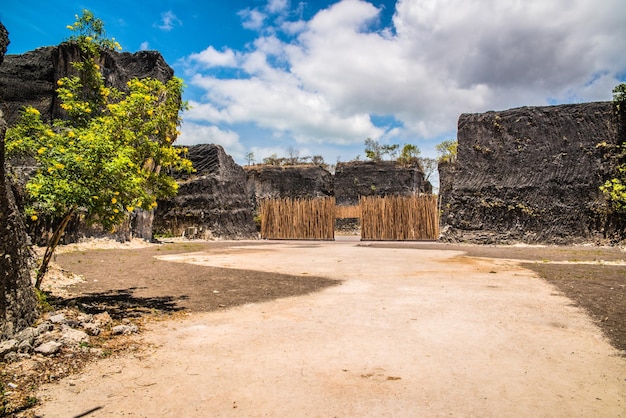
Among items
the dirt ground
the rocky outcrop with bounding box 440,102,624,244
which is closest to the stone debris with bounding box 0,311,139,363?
the dirt ground

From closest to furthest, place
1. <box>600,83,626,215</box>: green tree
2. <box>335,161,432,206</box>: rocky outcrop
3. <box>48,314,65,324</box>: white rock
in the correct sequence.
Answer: <box>48,314,65,324</box>: white rock
<box>600,83,626,215</box>: green tree
<box>335,161,432,206</box>: rocky outcrop

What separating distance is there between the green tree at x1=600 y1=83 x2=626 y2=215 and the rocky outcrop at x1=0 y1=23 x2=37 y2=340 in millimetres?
16424

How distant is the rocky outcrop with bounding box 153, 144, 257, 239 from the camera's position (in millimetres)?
20328

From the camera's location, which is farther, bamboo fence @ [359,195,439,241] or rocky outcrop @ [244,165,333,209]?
rocky outcrop @ [244,165,333,209]

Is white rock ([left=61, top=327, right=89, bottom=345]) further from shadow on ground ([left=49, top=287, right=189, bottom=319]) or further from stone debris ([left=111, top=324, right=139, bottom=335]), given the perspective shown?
shadow on ground ([left=49, top=287, right=189, bottom=319])

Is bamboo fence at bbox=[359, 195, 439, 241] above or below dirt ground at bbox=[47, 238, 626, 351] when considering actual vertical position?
above

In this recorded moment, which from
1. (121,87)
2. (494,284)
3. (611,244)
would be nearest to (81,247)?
(121,87)

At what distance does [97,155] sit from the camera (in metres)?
4.01

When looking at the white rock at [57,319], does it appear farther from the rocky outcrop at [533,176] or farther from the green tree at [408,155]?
the green tree at [408,155]

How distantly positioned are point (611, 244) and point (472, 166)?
5.46 m

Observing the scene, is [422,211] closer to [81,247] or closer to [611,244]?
[611,244]

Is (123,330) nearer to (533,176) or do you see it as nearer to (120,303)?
(120,303)

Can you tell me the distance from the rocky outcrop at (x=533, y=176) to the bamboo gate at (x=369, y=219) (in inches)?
50.4

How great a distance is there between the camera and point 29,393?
2.36 metres
